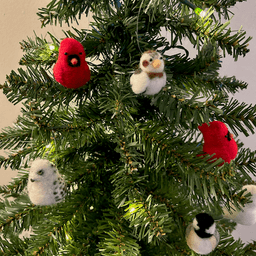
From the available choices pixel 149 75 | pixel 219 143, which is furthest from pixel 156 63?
pixel 219 143

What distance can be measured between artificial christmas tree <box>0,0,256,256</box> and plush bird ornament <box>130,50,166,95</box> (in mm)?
16

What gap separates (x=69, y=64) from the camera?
0.26 meters

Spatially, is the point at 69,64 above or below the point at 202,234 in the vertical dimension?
above

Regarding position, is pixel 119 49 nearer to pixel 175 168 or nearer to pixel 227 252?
pixel 175 168

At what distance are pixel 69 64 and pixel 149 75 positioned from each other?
0.09 metres

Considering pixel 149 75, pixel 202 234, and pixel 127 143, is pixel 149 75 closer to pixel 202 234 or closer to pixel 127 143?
pixel 127 143

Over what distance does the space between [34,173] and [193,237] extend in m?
0.21

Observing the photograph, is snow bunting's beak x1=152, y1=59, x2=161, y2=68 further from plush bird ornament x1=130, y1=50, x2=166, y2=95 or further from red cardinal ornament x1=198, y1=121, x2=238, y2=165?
red cardinal ornament x1=198, y1=121, x2=238, y2=165

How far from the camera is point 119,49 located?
328mm

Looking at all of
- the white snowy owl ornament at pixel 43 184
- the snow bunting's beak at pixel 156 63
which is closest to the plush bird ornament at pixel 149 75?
the snow bunting's beak at pixel 156 63

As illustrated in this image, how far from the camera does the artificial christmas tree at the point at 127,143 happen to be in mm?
250

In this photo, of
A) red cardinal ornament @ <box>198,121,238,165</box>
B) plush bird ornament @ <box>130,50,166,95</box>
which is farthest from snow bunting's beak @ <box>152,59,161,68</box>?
red cardinal ornament @ <box>198,121,238,165</box>

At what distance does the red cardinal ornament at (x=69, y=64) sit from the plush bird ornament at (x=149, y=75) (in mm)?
65

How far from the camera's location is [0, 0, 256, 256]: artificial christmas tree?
0.82ft
